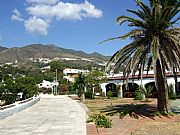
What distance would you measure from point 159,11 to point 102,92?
1252 inches

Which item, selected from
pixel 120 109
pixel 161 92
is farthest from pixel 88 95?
pixel 161 92

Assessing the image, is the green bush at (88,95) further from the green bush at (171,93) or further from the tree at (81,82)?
the green bush at (171,93)

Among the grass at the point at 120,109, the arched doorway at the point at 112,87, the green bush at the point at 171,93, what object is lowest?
the grass at the point at 120,109

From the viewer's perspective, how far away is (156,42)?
56.3 feet

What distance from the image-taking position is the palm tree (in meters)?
17.3

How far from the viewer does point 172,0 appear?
58.0ft

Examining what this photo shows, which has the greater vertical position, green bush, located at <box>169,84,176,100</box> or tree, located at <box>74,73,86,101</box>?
tree, located at <box>74,73,86,101</box>

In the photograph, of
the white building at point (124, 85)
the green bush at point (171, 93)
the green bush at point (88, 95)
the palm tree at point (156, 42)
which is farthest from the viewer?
the green bush at point (88, 95)

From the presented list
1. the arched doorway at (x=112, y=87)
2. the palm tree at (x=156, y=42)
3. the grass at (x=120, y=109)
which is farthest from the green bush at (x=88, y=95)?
the palm tree at (x=156, y=42)

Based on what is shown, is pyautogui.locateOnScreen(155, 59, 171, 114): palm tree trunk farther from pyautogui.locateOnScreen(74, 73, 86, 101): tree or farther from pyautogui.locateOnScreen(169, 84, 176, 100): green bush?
pyautogui.locateOnScreen(74, 73, 86, 101): tree

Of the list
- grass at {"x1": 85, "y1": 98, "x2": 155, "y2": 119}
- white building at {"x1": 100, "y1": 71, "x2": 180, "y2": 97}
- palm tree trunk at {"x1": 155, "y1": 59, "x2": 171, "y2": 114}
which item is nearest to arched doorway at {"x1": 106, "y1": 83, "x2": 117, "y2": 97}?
white building at {"x1": 100, "y1": 71, "x2": 180, "y2": 97}

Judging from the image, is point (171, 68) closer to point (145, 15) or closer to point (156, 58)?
point (156, 58)

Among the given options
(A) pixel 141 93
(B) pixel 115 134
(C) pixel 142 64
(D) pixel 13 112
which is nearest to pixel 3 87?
(A) pixel 141 93

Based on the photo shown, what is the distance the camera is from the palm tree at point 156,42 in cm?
1730
